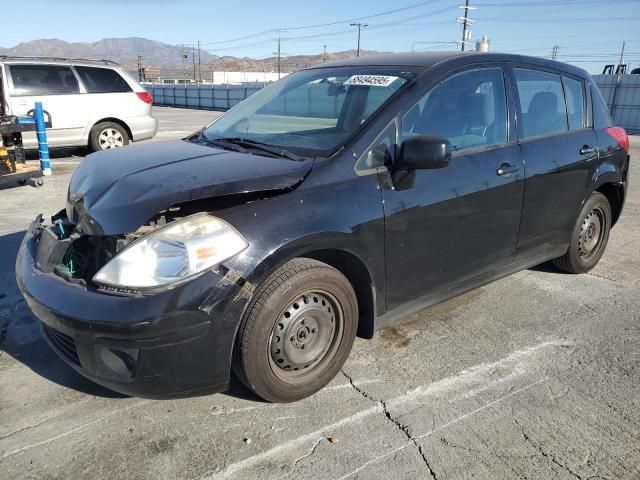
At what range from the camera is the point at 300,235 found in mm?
2363

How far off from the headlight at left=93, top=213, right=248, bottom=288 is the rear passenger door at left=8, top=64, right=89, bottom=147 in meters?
8.58

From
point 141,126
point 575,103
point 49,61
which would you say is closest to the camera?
point 575,103

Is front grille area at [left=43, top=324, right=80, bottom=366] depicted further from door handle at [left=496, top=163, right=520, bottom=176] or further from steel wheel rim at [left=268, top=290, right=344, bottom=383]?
door handle at [left=496, top=163, right=520, bottom=176]

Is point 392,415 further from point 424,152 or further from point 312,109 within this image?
point 312,109

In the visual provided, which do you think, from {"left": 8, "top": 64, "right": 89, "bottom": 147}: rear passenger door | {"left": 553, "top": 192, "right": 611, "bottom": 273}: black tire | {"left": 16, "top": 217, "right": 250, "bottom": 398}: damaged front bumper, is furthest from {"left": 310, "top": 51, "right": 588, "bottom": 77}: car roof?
{"left": 8, "top": 64, "right": 89, "bottom": 147}: rear passenger door

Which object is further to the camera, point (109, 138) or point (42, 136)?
point (109, 138)

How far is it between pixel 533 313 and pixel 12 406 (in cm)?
336

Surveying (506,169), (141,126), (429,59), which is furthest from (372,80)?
(141,126)

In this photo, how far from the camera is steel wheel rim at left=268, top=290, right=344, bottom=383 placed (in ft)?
8.14

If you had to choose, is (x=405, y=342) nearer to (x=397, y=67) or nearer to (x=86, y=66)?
(x=397, y=67)

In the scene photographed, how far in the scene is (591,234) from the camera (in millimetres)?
4438

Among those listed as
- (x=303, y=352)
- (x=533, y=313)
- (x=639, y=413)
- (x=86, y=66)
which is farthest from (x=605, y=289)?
(x=86, y=66)

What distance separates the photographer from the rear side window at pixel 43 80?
9266mm

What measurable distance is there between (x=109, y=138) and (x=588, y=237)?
899 cm
